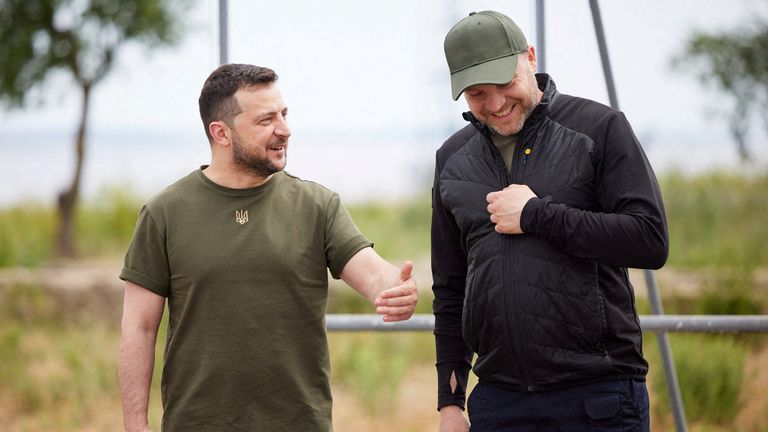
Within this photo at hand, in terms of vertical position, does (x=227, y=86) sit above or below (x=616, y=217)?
above

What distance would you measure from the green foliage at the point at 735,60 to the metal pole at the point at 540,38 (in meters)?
6.33

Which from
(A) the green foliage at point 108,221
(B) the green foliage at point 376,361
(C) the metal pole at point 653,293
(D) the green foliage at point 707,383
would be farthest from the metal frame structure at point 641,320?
(A) the green foliage at point 108,221

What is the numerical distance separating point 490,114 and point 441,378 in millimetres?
660

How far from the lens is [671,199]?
8797 mm

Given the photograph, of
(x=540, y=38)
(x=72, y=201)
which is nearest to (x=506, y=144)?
(x=540, y=38)

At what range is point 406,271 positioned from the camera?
2.08 meters

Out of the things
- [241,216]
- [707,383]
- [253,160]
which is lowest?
[707,383]

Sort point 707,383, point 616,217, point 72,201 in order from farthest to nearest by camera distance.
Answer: point 72,201
point 707,383
point 616,217

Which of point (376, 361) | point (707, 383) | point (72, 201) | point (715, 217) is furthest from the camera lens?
point (72, 201)

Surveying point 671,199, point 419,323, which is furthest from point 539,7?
point 671,199

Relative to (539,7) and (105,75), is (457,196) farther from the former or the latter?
(105,75)

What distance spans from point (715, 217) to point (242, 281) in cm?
745

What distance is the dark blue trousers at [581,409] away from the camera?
1.96 m

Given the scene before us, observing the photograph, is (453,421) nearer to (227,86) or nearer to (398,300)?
(398,300)
